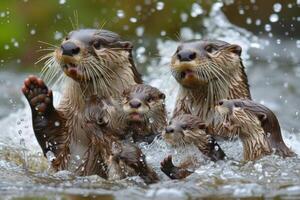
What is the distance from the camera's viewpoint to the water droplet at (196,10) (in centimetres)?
1082

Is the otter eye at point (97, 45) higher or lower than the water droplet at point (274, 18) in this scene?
lower

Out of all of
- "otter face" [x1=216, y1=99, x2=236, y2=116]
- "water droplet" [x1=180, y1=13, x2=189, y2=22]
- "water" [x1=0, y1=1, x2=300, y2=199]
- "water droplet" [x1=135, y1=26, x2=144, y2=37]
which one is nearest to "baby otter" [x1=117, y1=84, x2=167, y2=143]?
"water" [x1=0, y1=1, x2=300, y2=199]

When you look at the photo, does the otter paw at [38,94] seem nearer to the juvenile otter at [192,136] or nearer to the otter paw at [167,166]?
the juvenile otter at [192,136]

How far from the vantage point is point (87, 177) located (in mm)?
6230

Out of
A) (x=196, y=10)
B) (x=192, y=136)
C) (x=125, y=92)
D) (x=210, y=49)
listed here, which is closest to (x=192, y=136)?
(x=192, y=136)

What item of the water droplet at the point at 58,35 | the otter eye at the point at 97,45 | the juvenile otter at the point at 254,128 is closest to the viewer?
the juvenile otter at the point at 254,128

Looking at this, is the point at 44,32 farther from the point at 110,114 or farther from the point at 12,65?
the point at 110,114

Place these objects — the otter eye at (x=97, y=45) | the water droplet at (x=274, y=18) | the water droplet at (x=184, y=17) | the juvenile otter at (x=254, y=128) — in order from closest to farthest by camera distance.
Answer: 1. the juvenile otter at (x=254, y=128)
2. the otter eye at (x=97, y=45)
3. the water droplet at (x=274, y=18)
4. the water droplet at (x=184, y=17)

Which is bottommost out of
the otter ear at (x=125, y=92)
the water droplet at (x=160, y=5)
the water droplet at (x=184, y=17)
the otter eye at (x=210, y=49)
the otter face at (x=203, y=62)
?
the otter ear at (x=125, y=92)

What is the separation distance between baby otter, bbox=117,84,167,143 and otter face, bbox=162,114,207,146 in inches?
7.6

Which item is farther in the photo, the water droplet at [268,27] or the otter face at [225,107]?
the water droplet at [268,27]

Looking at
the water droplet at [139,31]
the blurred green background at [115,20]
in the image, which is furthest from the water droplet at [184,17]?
the water droplet at [139,31]

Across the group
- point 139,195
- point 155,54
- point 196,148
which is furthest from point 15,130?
point 139,195

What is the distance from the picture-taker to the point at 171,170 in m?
5.98
